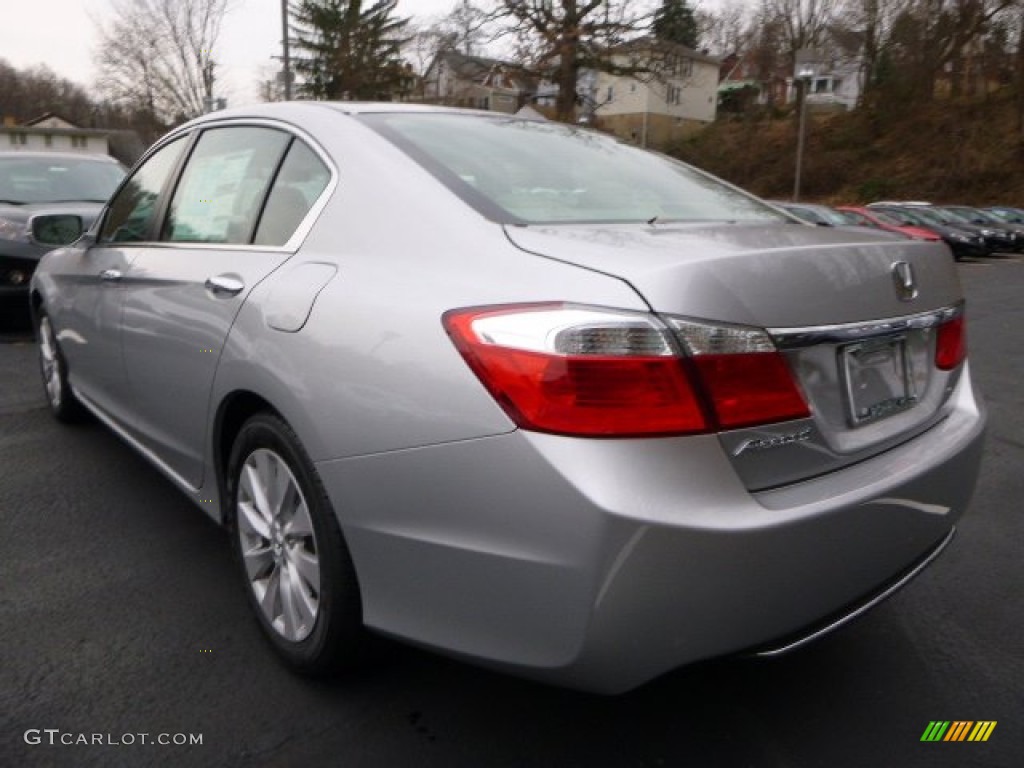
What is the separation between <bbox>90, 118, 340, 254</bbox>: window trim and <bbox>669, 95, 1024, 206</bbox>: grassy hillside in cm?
3931

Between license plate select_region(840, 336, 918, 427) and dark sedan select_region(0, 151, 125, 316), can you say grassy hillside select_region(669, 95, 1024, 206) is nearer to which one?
dark sedan select_region(0, 151, 125, 316)

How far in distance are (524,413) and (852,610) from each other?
91 centimetres

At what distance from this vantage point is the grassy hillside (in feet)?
123

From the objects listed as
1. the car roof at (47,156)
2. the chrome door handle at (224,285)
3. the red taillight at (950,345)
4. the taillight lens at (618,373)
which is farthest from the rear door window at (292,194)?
the car roof at (47,156)

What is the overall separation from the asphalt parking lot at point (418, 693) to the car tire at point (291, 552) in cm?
13

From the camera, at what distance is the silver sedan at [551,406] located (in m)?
1.61

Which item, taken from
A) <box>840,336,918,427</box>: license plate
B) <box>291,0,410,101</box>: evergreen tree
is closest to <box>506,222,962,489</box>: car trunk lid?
<box>840,336,918,427</box>: license plate

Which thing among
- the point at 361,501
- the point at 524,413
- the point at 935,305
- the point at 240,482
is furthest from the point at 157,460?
the point at 935,305

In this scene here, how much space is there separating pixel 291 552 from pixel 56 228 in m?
2.92

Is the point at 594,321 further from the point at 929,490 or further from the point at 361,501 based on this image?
the point at 929,490

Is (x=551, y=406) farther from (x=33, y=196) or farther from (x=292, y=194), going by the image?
(x=33, y=196)

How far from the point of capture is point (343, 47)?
42.3 m

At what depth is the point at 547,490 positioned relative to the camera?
1579 mm

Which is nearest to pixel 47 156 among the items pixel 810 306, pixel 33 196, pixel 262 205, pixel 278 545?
pixel 33 196
